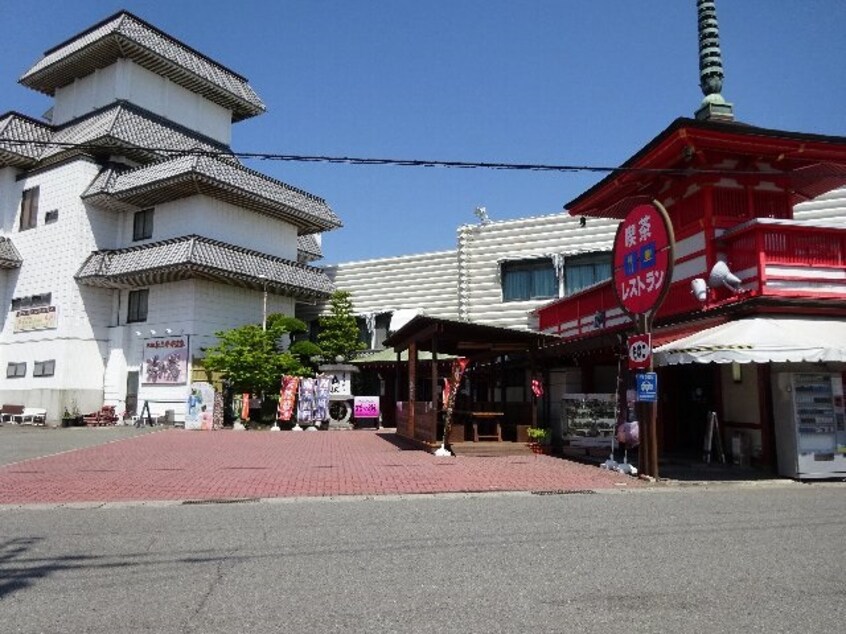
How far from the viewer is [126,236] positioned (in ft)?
101

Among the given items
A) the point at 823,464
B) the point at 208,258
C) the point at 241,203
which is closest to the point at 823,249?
the point at 823,464

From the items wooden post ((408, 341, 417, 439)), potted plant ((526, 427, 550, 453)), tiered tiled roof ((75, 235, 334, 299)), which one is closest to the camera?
potted plant ((526, 427, 550, 453))

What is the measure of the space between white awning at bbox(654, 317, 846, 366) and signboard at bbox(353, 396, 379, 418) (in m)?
16.9

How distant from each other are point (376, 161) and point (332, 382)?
56.1ft

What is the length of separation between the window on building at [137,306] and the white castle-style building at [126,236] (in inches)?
2.3

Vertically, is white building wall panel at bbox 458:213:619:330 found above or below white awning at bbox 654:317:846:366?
above

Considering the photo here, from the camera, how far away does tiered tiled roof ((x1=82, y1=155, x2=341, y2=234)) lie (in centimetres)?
2731

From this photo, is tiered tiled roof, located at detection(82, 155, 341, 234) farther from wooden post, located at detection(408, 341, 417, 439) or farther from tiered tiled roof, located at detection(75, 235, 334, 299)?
wooden post, located at detection(408, 341, 417, 439)

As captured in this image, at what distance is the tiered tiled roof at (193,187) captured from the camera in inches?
1075

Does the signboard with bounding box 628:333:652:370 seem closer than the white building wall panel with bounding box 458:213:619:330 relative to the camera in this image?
Yes

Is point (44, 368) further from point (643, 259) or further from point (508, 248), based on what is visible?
point (643, 259)

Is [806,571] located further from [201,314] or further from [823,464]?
[201,314]

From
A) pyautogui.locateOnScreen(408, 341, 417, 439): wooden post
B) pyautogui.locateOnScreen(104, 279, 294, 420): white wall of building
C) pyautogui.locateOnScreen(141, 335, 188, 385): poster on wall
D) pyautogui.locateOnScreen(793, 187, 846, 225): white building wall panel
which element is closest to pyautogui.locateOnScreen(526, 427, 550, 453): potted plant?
pyautogui.locateOnScreen(408, 341, 417, 439): wooden post

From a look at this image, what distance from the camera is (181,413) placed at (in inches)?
1091
